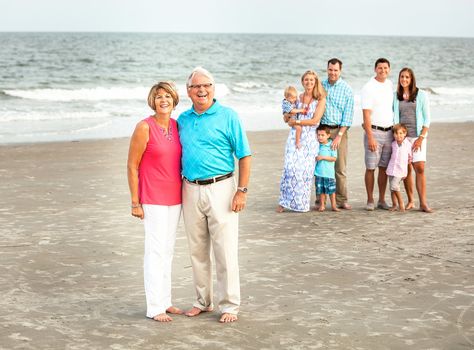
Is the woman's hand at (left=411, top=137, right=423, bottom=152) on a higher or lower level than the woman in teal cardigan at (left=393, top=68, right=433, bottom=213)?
lower

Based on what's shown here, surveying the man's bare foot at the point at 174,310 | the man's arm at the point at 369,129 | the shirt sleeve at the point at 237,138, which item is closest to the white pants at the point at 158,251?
the man's bare foot at the point at 174,310

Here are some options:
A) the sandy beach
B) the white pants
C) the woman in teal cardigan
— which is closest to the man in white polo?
the woman in teal cardigan

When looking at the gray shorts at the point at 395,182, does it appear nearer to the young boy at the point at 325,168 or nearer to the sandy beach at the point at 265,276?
the sandy beach at the point at 265,276

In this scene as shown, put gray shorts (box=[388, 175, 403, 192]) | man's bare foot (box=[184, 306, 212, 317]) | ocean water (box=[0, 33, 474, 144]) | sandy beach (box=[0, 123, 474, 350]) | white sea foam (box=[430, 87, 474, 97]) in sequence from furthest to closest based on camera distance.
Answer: white sea foam (box=[430, 87, 474, 97]) → ocean water (box=[0, 33, 474, 144]) → gray shorts (box=[388, 175, 403, 192]) → man's bare foot (box=[184, 306, 212, 317]) → sandy beach (box=[0, 123, 474, 350])

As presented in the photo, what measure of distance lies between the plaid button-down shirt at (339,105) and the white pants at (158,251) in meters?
3.98

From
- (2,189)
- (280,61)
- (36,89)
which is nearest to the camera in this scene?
(2,189)

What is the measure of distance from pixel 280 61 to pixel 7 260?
5993cm

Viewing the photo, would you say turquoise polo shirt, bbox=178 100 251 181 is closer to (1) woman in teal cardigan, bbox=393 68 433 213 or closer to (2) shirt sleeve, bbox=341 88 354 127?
(2) shirt sleeve, bbox=341 88 354 127

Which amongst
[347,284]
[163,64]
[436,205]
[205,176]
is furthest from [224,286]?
[163,64]

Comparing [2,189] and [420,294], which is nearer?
[420,294]

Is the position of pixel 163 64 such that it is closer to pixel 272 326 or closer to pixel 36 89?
pixel 36 89

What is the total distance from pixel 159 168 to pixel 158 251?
54 cm

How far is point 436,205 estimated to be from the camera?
32.2 ft

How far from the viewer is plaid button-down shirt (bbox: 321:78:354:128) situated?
9.25 m
